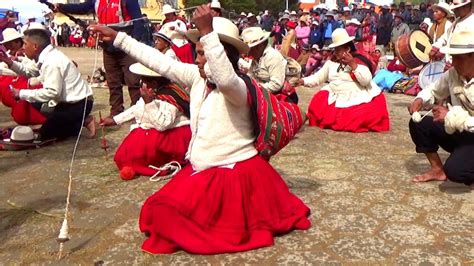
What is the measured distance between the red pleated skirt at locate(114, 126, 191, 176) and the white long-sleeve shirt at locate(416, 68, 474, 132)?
2.31m

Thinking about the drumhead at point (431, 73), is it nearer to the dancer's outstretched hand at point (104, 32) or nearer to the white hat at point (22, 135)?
the dancer's outstretched hand at point (104, 32)

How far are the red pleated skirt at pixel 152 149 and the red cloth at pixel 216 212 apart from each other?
1446mm

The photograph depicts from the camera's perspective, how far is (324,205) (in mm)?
3904

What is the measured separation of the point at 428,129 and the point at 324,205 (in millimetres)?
1256

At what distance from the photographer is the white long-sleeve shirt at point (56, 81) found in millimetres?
5543

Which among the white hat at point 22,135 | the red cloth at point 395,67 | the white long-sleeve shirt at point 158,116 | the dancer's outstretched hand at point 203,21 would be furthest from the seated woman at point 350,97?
the red cloth at point 395,67

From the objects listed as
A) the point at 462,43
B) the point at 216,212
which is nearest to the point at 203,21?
the point at 216,212

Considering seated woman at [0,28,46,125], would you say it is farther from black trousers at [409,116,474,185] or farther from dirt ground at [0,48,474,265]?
black trousers at [409,116,474,185]

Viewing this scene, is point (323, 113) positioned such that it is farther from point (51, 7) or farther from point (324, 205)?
point (51, 7)

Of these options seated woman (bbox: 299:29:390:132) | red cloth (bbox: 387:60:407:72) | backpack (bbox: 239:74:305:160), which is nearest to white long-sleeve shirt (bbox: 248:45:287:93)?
seated woman (bbox: 299:29:390:132)

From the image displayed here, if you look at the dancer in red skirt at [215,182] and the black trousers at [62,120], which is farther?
the black trousers at [62,120]

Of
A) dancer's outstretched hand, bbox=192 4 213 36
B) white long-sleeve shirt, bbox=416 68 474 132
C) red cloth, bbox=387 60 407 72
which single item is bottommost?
→ red cloth, bbox=387 60 407 72

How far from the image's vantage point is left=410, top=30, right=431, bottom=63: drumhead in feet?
29.1

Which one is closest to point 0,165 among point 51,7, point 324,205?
point 51,7
